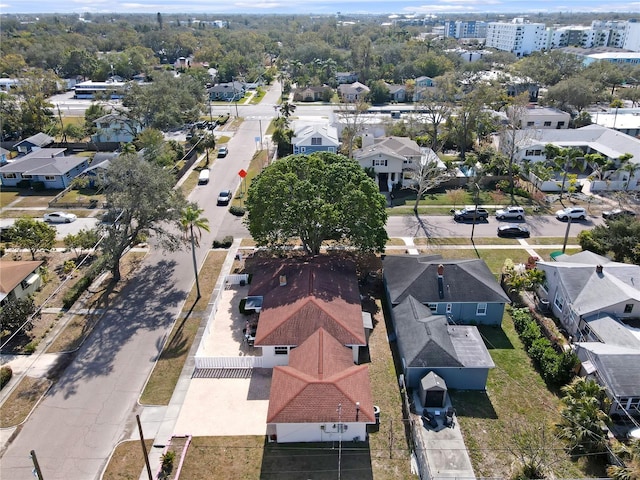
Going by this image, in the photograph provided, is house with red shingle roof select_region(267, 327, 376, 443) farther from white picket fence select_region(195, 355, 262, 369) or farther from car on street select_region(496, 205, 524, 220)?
car on street select_region(496, 205, 524, 220)

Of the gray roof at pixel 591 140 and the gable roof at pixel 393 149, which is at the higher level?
the gable roof at pixel 393 149

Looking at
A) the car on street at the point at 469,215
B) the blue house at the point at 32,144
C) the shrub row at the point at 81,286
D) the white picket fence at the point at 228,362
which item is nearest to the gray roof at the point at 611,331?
the car on street at the point at 469,215

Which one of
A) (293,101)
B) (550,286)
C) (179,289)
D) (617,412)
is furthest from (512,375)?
(293,101)

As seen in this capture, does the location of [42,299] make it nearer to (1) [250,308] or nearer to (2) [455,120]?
(1) [250,308]

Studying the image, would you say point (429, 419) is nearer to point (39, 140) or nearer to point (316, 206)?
point (316, 206)

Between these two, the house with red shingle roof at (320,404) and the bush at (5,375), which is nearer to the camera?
the house with red shingle roof at (320,404)

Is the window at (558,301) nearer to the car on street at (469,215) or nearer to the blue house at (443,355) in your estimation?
the blue house at (443,355)
